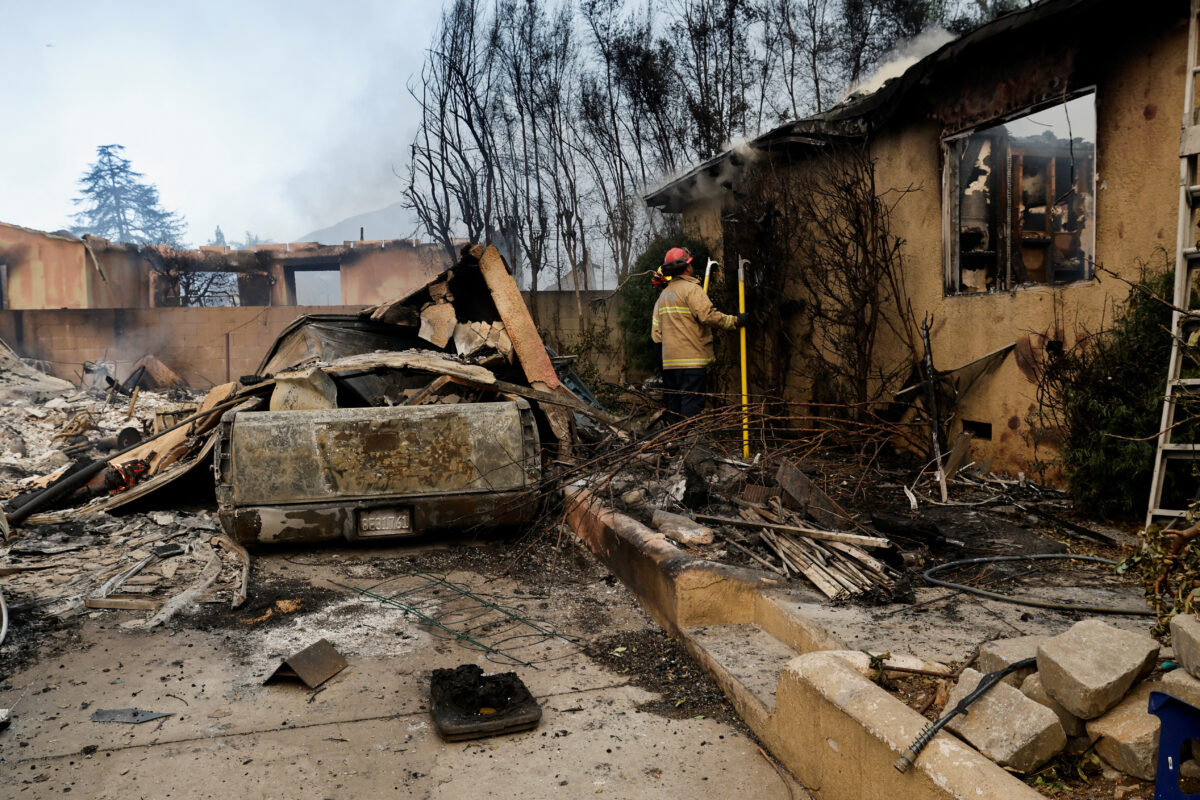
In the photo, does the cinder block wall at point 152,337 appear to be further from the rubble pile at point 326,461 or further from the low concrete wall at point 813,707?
the low concrete wall at point 813,707

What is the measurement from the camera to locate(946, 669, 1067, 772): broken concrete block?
2.10m

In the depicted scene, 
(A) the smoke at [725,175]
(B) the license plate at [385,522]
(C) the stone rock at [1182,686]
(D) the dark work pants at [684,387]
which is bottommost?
(B) the license plate at [385,522]

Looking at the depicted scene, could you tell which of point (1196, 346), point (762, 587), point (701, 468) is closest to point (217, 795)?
point (762, 587)

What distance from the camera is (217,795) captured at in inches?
108

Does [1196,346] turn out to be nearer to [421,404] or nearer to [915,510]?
[915,510]

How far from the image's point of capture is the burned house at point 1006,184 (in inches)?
214

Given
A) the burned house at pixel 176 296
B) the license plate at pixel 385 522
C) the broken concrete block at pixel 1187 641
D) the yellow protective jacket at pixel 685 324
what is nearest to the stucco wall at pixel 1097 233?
the yellow protective jacket at pixel 685 324

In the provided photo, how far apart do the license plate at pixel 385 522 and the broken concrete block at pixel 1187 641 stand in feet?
14.2

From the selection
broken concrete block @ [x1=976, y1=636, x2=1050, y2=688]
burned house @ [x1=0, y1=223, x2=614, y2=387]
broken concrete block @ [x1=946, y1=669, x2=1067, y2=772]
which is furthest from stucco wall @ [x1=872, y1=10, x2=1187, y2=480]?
burned house @ [x1=0, y1=223, x2=614, y2=387]

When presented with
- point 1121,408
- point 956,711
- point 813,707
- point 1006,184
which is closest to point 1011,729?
point 956,711

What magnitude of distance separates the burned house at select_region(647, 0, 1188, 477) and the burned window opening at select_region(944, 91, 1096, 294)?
0.02m

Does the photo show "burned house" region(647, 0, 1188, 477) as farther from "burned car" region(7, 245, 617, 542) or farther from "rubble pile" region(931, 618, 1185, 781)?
"rubble pile" region(931, 618, 1185, 781)

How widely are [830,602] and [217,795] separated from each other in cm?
258

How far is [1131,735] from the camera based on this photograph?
205 centimetres
